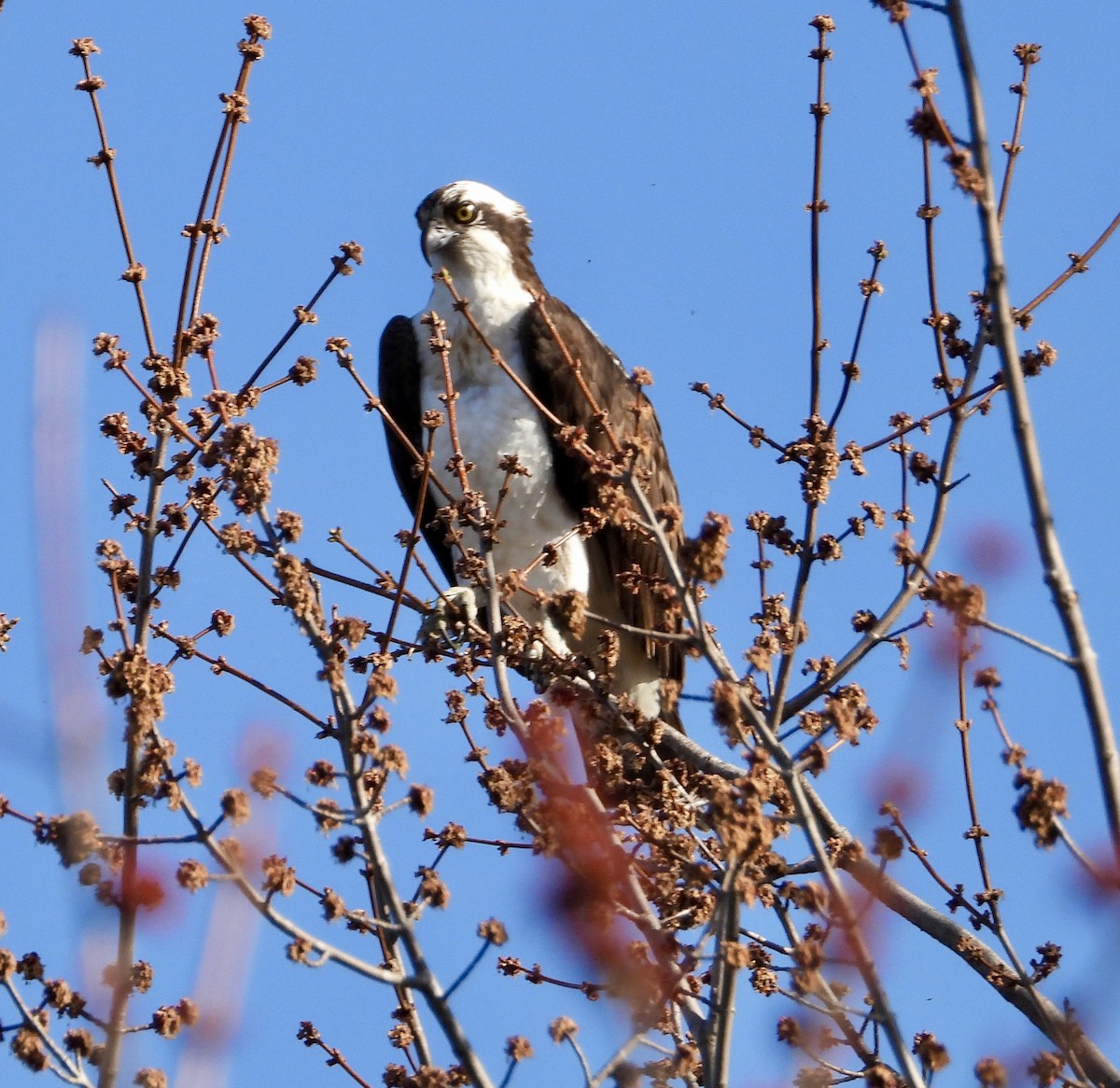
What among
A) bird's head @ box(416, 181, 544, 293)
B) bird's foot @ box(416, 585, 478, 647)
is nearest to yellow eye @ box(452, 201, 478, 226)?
bird's head @ box(416, 181, 544, 293)

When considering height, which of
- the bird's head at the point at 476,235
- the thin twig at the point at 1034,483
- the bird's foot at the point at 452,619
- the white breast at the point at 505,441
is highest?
the bird's head at the point at 476,235

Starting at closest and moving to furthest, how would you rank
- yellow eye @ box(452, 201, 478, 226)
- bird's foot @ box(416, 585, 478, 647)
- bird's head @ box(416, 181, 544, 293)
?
bird's foot @ box(416, 585, 478, 647) → bird's head @ box(416, 181, 544, 293) → yellow eye @ box(452, 201, 478, 226)

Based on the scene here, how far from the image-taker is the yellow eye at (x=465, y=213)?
288 inches

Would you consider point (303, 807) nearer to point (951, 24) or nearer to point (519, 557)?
point (951, 24)

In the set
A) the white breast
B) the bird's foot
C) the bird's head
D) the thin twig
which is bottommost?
the thin twig

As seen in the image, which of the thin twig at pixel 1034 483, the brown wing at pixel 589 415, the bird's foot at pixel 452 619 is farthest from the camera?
the brown wing at pixel 589 415

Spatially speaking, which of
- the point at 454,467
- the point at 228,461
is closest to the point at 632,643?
the point at 454,467

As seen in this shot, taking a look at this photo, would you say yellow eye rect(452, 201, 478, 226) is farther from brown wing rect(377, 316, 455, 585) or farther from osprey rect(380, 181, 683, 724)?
brown wing rect(377, 316, 455, 585)

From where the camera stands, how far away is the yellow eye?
732cm

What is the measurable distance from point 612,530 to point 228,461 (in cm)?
327

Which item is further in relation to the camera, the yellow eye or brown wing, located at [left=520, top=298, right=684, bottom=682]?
the yellow eye

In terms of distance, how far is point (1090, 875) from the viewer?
101 inches

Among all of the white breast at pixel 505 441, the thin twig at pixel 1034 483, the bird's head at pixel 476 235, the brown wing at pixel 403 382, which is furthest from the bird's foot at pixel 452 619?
the thin twig at pixel 1034 483

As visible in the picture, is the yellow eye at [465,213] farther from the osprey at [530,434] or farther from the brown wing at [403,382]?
the brown wing at [403,382]
